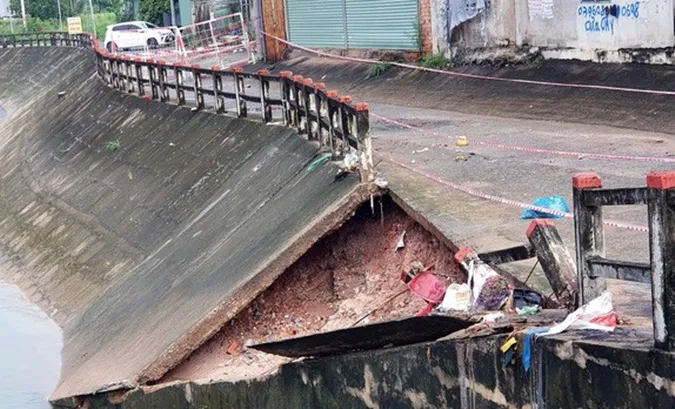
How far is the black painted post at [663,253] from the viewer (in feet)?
17.6

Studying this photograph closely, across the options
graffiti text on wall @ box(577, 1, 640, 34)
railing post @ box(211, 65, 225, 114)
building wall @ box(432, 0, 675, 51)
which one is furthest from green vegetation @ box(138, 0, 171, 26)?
graffiti text on wall @ box(577, 1, 640, 34)

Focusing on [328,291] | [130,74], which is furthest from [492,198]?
[130,74]

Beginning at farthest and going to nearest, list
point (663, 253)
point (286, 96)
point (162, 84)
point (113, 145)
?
point (113, 145) < point (162, 84) < point (286, 96) < point (663, 253)

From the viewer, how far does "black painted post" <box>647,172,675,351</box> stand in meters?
5.36

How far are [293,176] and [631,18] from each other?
7159 millimetres

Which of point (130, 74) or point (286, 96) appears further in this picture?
point (130, 74)

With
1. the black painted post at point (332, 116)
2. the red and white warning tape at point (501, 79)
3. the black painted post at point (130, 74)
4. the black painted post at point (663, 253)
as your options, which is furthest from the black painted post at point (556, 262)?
the black painted post at point (130, 74)

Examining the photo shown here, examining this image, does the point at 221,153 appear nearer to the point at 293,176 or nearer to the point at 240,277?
the point at 293,176

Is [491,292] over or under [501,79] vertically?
over

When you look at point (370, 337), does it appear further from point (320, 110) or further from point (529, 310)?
point (320, 110)

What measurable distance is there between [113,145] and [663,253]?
Answer: 21.8 meters

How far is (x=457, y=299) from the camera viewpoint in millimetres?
7719

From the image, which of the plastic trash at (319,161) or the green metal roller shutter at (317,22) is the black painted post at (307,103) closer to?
the plastic trash at (319,161)

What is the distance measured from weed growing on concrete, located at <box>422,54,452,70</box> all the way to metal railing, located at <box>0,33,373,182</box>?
3.17 metres
